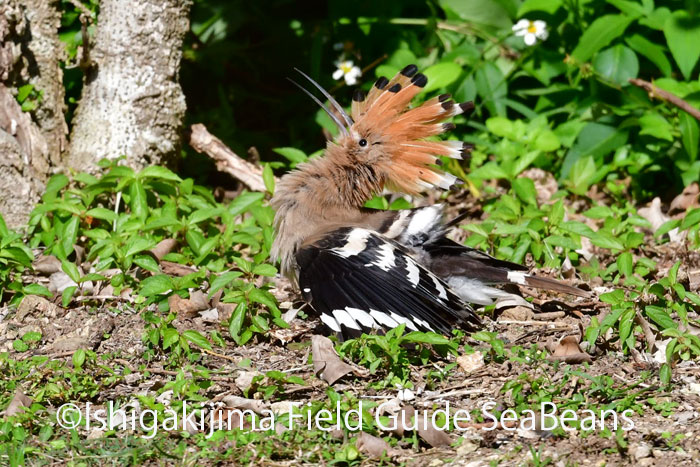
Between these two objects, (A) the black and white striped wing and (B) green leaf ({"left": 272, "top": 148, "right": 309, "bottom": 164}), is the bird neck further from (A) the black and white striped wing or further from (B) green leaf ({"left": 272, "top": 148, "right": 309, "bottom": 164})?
(B) green leaf ({"left": 272, "top": 148, "right": 309, "bottom": 164})

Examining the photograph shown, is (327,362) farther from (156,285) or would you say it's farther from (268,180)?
(268,180)

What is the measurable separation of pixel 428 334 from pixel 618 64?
2174mm

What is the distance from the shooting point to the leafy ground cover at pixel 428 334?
264cm

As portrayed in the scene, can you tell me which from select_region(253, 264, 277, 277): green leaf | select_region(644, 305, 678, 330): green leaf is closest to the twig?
select_region(644, 305, 678, 330): green leaf

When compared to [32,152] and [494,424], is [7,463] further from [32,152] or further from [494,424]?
[32,152]

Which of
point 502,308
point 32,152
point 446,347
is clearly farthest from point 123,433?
point 32,152

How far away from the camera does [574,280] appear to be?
3779 mm

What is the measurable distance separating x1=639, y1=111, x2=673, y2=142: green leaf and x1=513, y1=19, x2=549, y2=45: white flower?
25.5 inches

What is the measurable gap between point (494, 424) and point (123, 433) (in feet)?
3.44

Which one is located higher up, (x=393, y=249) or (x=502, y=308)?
(x=393, y=249)

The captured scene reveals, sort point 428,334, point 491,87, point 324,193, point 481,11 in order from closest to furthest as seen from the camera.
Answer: point 428,334, point 324,193, point 491,87, point 481,11

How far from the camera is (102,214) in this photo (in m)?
3.80

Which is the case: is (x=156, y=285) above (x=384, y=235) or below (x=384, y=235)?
below

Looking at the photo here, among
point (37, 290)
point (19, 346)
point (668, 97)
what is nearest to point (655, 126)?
point (668, 97)
